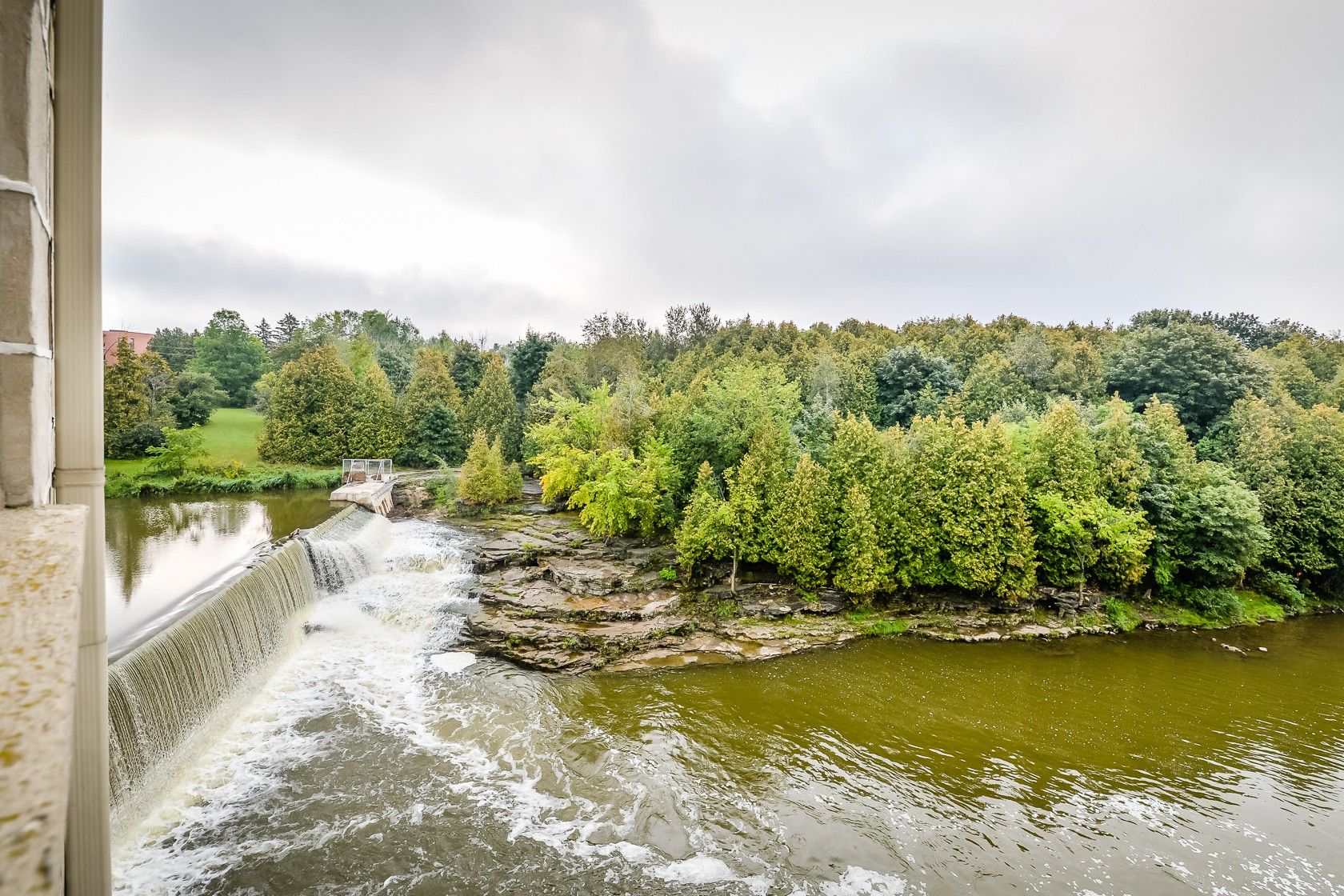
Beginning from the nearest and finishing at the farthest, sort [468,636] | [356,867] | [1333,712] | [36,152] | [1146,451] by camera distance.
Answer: [36,152]
[356,867]
[1333,712]
[468,636]
[1146,451]

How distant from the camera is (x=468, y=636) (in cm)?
1568

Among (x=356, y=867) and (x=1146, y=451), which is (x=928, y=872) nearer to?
(x=356, y=867)

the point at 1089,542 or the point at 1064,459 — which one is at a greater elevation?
the point at 1064,459

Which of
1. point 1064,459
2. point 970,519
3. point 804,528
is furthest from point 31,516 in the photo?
point 1064,459

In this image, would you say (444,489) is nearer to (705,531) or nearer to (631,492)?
(631,492)

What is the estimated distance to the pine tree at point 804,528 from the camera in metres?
18.3

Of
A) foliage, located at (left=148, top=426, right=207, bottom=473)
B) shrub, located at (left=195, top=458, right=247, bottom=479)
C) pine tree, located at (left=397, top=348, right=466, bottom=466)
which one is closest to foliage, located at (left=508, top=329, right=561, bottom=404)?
pine tree, located at (left=397, top=348, right=466, bottom=466)

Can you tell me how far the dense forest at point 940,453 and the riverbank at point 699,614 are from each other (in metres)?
0.71

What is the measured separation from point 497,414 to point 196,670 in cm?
3081

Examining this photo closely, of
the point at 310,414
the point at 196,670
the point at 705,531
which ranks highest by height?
the point at 310,414

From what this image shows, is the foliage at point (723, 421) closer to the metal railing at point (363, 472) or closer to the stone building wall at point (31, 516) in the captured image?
the metal railing at point (363, 472)

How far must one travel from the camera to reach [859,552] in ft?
59.4

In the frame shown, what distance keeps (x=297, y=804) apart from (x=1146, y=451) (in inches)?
995

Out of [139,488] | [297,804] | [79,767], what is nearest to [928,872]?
[297,804]
